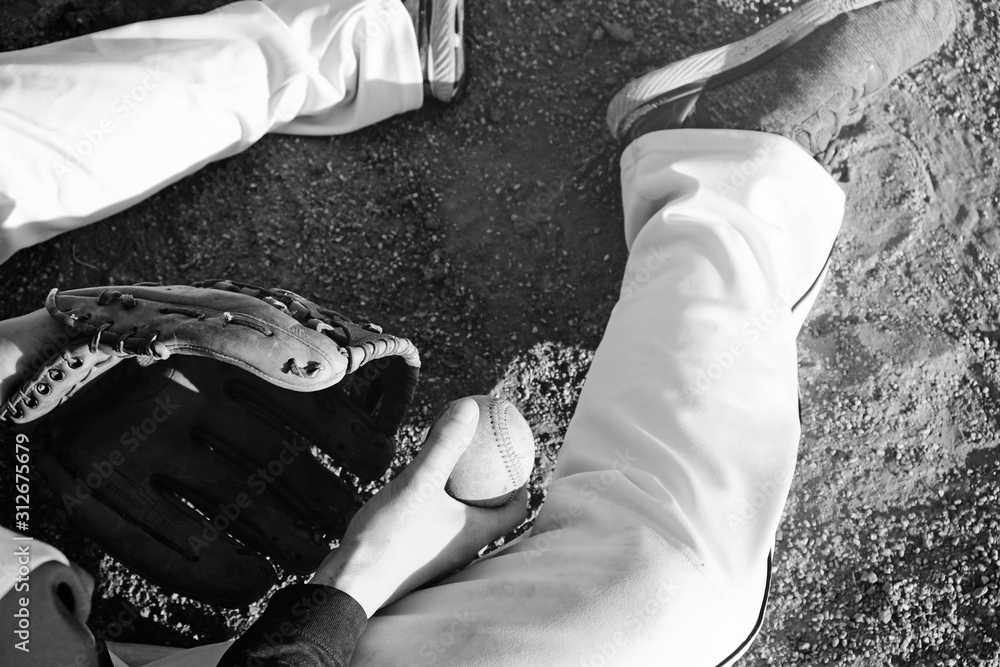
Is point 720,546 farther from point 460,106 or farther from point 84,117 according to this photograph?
point 84,117

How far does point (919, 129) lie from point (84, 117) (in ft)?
6.53

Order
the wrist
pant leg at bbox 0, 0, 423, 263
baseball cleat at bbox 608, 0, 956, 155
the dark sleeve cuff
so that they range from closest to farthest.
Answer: the dark sleeve cuff < the wrist < pant leg at bbox 0, 0, 423, 263 < baseball cleat at bbox 608, 0, 956, 155

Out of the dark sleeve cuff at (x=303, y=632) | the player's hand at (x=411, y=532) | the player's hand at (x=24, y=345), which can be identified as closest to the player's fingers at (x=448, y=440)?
the player's hand at (x=411, y=532)

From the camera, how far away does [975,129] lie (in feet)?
6.05

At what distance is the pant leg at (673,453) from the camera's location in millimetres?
1120

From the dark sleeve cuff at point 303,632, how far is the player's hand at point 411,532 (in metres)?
0.04

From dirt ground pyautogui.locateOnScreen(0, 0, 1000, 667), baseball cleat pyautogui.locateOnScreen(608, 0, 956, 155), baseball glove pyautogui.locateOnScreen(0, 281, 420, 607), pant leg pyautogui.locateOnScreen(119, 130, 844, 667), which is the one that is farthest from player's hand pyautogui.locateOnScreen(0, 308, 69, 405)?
baseball cleat pyautogui.locateOnScreen(608, 0, 956, 155)

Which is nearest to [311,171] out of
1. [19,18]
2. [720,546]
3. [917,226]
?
[19,18]

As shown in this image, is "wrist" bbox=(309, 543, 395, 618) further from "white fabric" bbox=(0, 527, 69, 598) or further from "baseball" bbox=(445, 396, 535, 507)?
"white fabric" bbox=(0, 527, 69, 598)

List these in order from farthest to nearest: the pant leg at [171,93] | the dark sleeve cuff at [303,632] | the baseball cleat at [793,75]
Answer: the baseball cleat at [793,75], the pant leg at [171,93], the dark sleeve cuff at [303,632]

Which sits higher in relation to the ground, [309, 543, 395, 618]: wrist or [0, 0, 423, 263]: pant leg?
[0, 0, 423, 263]: pant leg

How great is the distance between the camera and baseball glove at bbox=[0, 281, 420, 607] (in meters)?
1.49

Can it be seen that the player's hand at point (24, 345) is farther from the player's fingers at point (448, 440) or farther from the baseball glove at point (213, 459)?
the player's fingers at point (448, 440)

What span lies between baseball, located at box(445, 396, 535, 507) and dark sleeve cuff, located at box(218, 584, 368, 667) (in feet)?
1.03
